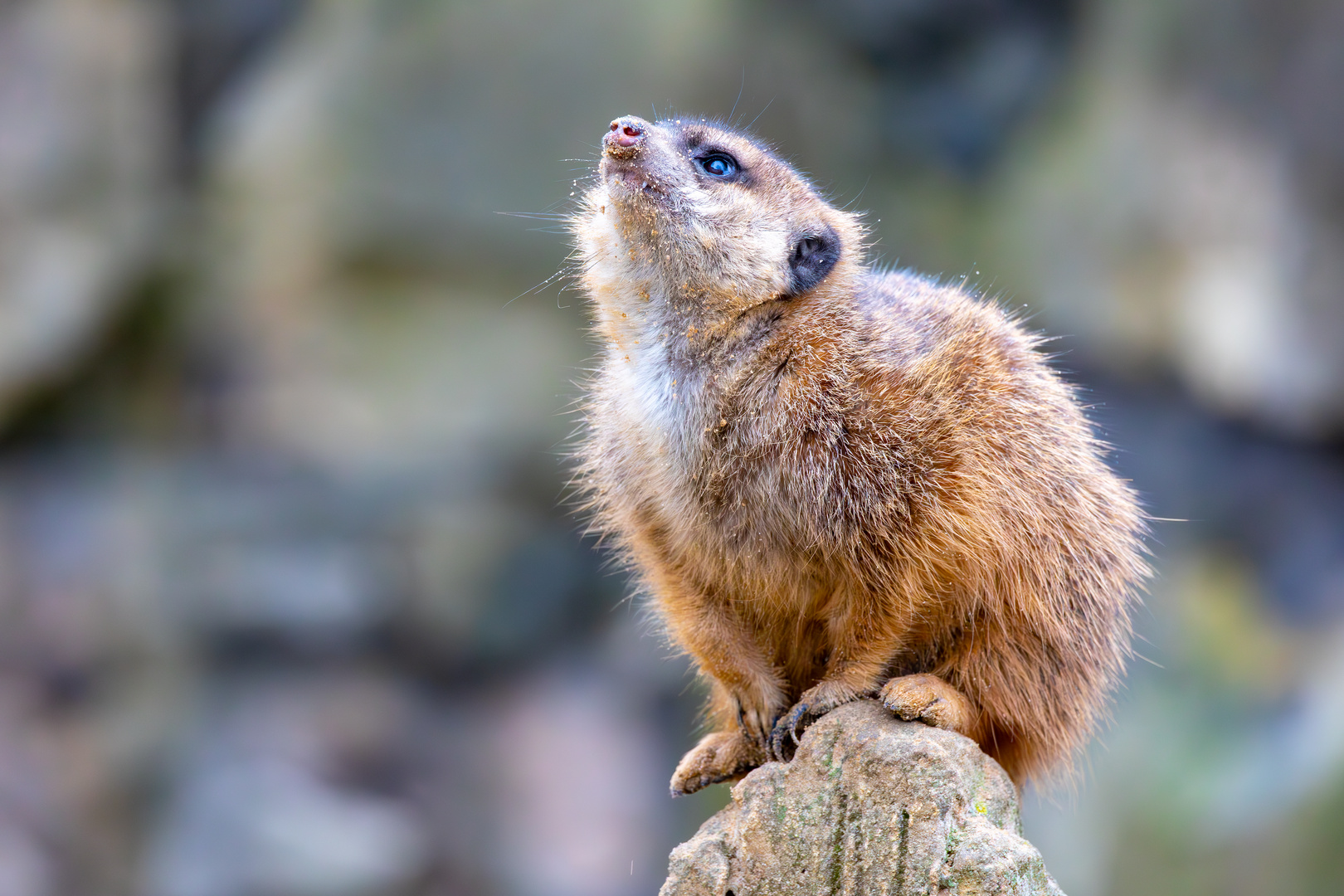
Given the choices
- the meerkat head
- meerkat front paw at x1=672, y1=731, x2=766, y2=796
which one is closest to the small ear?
the meerkat head

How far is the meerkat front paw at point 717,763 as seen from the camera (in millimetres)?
2605

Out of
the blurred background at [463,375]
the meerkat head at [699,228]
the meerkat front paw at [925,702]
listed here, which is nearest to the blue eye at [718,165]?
the meerkat head at [699,228]

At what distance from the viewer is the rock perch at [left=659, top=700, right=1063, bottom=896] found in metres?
2.06

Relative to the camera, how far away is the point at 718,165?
2.63m

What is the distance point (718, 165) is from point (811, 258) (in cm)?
29

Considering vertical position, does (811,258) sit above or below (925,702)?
above

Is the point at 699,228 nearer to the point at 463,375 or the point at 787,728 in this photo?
the point at 787,728

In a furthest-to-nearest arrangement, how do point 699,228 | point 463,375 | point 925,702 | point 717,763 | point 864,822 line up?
1. point 463,375
2. point 717,763
3. point 699,228
4. point 925,702
5. point 864,822

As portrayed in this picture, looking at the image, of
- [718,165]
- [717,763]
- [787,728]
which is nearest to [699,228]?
[718,165]

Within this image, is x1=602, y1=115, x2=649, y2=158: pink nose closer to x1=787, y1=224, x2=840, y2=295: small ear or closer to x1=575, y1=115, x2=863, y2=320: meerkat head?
x1=575, y1=115, x2=863, y2=320: meerkat head

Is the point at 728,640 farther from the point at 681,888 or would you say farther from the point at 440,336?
the point at 440,336

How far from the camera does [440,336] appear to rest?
717cm

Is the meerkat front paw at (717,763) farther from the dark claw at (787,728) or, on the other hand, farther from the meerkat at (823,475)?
the dark claw at (787,728)

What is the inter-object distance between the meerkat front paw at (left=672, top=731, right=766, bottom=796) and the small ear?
0.97 metres
